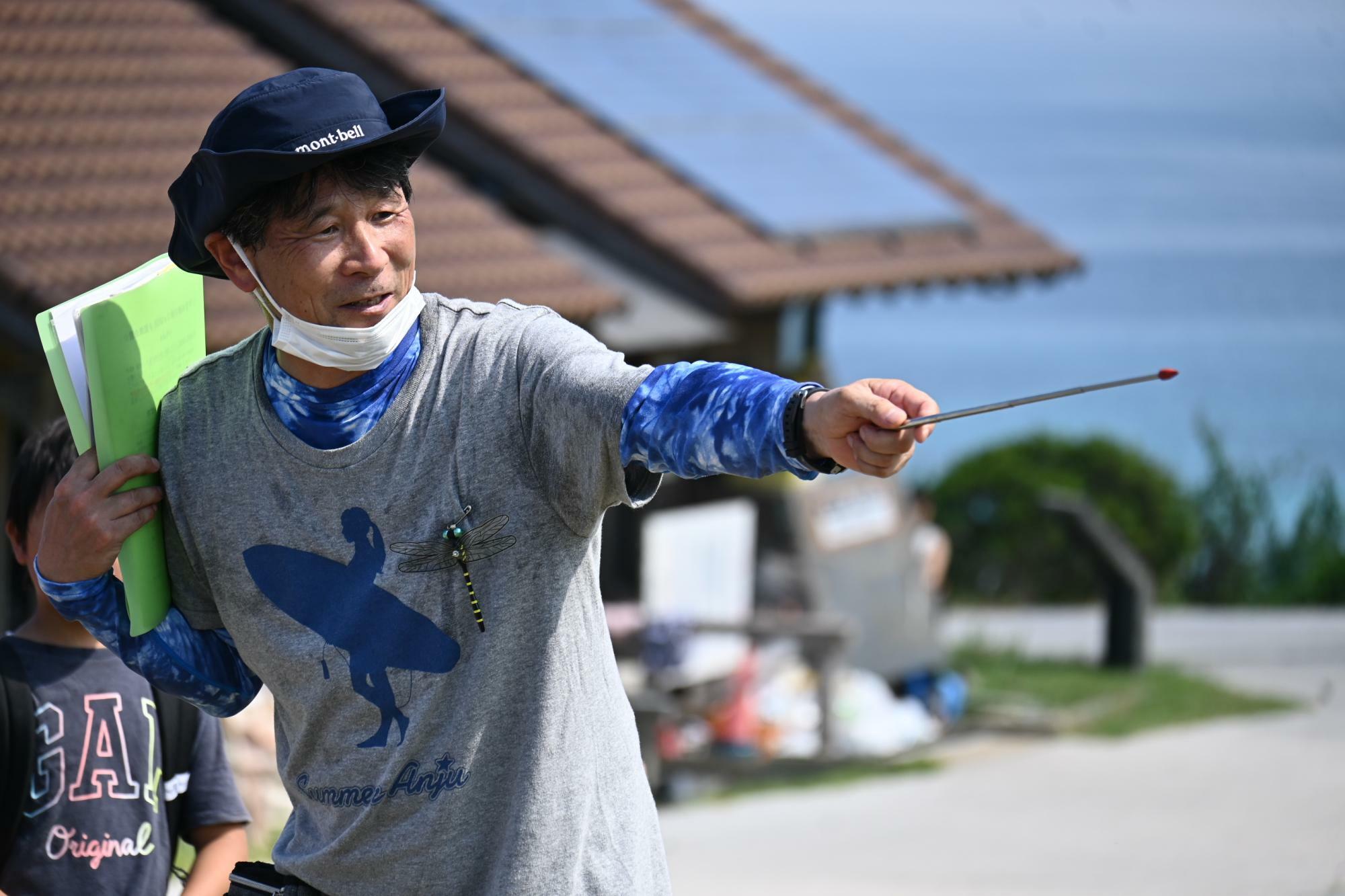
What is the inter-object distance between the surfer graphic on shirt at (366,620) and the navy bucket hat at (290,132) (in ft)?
1.45

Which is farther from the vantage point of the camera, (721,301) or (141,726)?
(721,301)

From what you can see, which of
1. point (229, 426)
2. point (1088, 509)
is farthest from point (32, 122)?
point (1088, 509)

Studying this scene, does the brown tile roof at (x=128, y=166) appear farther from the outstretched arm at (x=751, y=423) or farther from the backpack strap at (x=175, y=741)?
the outstretched arm at (x=751, y=423)

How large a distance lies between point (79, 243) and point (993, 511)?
9722 millimetres

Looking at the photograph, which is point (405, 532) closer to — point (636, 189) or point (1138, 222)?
point (636, 189)

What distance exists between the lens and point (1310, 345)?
1323 inches

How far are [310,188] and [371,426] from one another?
0.32m

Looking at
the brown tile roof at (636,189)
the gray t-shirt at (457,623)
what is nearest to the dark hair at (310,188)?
the gray t-shirt at (457,623)

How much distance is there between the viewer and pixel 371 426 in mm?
2363

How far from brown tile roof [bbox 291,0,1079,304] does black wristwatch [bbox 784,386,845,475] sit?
700cm

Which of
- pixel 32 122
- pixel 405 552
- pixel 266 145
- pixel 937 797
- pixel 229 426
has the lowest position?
pixel 937 797

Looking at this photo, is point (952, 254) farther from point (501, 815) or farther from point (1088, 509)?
point (501, 815)

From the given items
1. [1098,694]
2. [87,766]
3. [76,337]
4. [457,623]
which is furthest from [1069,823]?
[76,337]

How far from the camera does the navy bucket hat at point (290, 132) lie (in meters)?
2.26
